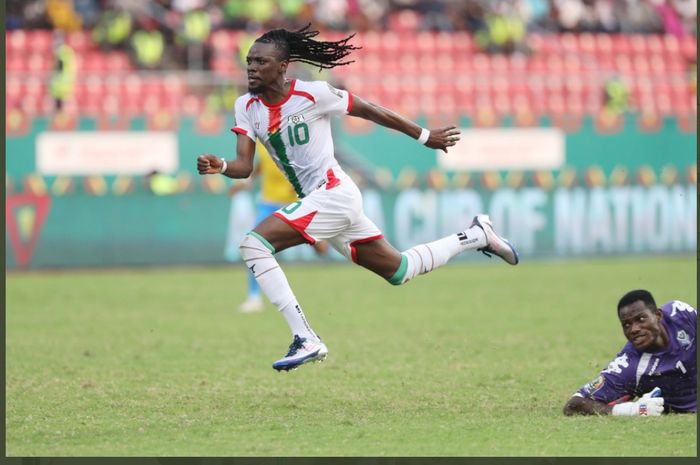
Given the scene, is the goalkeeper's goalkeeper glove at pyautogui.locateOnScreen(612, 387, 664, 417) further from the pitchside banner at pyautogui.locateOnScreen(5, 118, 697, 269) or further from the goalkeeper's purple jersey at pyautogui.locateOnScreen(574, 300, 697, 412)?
the pitchside banner at pyautogui.locateOnScreen(5, 118, 697, 269)

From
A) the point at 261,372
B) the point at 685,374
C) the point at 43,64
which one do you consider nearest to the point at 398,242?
the point at 43,64

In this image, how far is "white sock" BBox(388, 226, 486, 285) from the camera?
361 inches

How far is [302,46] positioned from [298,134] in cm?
71

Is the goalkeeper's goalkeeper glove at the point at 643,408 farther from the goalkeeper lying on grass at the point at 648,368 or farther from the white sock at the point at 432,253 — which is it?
the white sock at the point at 432,253

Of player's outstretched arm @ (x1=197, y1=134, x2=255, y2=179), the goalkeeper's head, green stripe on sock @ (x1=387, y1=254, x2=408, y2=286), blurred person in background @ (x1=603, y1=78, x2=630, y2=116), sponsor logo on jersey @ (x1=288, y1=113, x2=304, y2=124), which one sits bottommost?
the goalkeeper's head

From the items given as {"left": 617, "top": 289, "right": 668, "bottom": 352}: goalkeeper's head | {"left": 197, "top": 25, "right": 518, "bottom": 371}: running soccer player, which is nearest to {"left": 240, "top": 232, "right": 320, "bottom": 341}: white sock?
{"left": 197, "top": 25, "right": 518, "bottom": 371}: running soccer player

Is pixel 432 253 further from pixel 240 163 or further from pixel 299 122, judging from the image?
pixel 240 163

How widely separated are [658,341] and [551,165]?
15336 mm

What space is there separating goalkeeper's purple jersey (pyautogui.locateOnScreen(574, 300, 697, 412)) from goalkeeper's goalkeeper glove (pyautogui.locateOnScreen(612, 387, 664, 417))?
106 millimetres

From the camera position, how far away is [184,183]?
70.2 ft

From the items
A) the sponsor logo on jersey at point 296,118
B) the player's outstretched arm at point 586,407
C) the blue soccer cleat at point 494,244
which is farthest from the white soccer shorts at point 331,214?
the player's outstretched arm at point 586,407

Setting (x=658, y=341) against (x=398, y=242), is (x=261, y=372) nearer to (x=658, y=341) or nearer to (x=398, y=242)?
(x=658, y=341)

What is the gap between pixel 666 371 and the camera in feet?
26.3

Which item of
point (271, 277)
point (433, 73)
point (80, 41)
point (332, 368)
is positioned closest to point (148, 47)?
point (80, 41)
